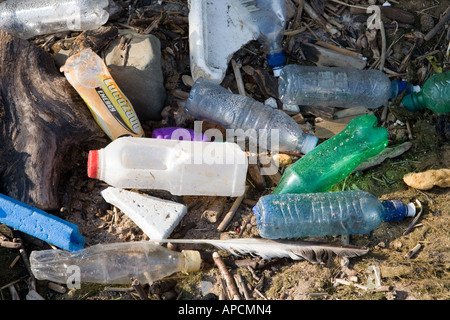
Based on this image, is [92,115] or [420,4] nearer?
[92,115]

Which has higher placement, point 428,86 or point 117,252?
point 428,86

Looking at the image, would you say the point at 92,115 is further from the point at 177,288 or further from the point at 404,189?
the point at 404,189

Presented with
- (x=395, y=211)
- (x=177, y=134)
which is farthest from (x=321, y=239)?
(x=177, y=134)

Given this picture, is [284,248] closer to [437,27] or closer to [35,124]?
[35,124]

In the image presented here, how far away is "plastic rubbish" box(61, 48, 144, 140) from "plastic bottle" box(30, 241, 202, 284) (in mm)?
784

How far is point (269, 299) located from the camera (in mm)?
2514

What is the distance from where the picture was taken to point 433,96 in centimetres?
321

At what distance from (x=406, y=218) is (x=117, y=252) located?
1.61 meters

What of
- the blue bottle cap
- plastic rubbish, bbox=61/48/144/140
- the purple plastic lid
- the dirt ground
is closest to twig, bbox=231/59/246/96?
the dirt ground

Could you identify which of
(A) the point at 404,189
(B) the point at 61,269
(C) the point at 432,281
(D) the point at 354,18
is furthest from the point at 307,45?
(B) the point at 61,269

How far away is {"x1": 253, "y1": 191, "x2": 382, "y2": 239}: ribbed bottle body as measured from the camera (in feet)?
9.10

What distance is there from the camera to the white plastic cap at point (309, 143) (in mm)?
3125

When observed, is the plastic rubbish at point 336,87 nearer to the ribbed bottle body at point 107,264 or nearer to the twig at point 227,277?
the twig at point 227,277

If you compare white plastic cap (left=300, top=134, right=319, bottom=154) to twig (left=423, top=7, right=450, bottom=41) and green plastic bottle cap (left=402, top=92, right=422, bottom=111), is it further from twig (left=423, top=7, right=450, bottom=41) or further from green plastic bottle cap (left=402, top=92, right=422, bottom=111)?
twig (left=423, top=7, right=450, bottom=41)
